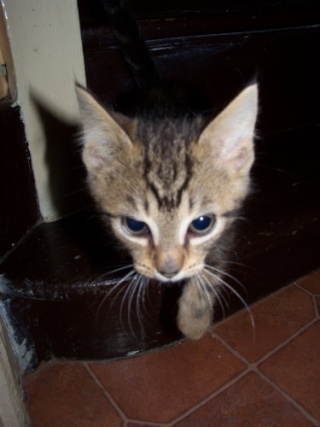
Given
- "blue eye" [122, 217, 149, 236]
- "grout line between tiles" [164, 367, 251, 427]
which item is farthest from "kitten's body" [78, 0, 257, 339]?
"grout line between tiles" [164, 367, 251, 427]

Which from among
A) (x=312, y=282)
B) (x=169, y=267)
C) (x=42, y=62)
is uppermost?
(x=42, y=62)

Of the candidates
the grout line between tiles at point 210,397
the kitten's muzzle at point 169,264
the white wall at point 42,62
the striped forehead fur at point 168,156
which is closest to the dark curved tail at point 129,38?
the white wall at point 42,62

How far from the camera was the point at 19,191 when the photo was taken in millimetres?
1071

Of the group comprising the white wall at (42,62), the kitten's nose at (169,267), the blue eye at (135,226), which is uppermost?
the white wall at (42,62)

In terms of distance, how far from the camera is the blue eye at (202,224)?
2.64 ft

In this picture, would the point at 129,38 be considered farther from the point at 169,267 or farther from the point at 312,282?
the point at 312,282

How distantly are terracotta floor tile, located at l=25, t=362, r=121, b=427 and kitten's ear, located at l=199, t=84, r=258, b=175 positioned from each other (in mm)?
708

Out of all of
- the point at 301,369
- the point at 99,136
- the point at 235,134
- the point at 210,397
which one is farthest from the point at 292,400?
the point at 99,136

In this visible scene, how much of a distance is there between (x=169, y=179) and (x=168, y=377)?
623 millimetres

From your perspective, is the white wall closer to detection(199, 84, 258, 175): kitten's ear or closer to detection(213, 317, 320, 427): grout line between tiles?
detection(199, 84, 258, 175): kitten's ear

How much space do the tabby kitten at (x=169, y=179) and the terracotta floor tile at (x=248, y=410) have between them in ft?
1.38

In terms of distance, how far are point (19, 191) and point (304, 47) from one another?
1.41m

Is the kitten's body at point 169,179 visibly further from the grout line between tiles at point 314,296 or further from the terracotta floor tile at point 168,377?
the grout line between tiles at point 314,296

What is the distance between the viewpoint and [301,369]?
1.10 meters
